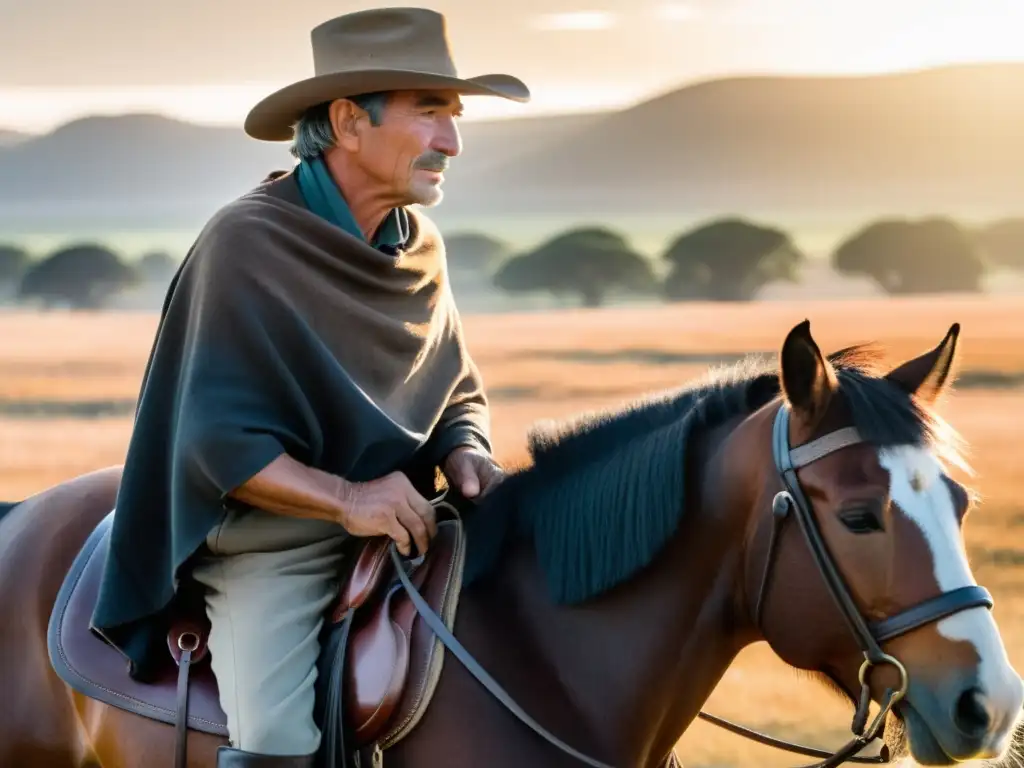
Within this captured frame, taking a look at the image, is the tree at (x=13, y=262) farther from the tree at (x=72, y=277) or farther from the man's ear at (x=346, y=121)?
the man's ear at (x=346, y=121)

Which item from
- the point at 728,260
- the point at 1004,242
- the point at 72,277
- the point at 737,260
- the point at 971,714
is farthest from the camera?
the point at 72,277

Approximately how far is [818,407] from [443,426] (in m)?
1.32

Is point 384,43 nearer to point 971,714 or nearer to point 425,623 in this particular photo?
point 425,623

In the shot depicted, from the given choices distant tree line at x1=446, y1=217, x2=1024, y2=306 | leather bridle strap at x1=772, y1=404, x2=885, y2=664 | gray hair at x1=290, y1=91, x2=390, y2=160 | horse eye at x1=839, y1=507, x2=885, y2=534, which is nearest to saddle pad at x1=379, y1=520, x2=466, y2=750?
leather bridle strap at x1=772, y1=404, x2=885, y2=664

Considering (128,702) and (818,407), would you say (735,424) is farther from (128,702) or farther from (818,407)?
(128,702)

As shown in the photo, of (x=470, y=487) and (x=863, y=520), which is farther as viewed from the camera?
(x=470, y=487)

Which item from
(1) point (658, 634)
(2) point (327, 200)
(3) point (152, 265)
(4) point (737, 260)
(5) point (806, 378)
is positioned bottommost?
(1) point (658, 634)

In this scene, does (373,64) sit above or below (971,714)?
above

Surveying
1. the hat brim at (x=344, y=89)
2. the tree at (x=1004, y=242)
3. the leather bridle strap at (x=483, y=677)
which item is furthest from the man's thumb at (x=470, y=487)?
the tree at (x=1004, y=242)

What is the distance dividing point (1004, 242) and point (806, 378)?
5093 centimetres

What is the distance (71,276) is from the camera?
2137 inches

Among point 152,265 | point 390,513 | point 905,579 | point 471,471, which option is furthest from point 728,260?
point 905,579

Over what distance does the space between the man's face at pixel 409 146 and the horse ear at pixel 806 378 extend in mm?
1176

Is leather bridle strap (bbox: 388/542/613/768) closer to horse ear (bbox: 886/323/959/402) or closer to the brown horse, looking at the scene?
the brown horse
